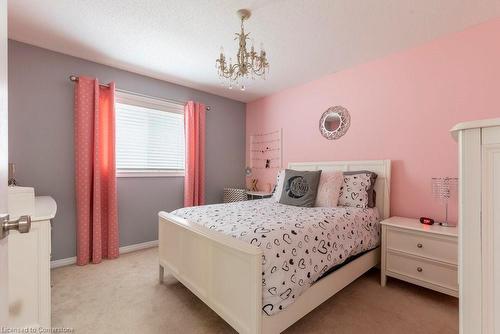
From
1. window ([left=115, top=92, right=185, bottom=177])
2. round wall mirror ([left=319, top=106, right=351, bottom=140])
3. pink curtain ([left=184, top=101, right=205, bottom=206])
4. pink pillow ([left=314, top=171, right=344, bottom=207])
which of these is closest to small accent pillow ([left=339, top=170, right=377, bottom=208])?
pink pillow ([left=314, top=171, right=344, bottom=207])

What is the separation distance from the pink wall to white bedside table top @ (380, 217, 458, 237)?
0.24 metres

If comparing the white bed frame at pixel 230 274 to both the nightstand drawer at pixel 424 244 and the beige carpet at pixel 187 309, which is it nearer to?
the beige carpet at pixel 187 309

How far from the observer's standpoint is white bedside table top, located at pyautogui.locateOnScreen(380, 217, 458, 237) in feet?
6.33

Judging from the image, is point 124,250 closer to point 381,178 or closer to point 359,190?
point 359,190

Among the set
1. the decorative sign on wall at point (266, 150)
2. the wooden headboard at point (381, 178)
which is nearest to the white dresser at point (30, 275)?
the wooden headboard at point (381, 178)

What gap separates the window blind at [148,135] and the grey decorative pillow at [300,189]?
1.73 m

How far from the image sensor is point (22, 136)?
7.90 ft

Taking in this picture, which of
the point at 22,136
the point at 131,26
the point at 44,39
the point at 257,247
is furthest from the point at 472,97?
the point at 22,136

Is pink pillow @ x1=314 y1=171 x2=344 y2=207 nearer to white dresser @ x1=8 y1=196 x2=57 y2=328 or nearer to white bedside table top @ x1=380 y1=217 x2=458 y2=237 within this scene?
white bedside table top @ x1=380 y1=217 x2=458 y2=237

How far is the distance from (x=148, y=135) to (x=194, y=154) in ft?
2.22

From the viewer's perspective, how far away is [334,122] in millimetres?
3158

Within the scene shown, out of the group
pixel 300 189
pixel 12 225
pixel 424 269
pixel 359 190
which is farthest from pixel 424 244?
pixel 12 225

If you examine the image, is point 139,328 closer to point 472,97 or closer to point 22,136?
point 22,136

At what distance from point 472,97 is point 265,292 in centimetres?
248
